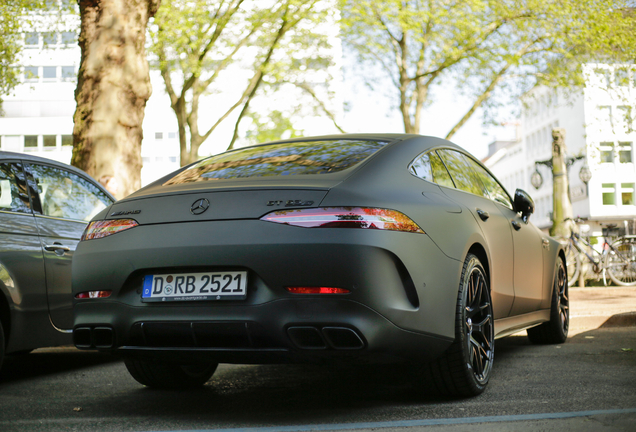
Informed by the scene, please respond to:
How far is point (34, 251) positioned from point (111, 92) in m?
4.43

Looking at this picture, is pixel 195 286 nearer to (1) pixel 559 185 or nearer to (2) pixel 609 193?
(1) pixel 559 185

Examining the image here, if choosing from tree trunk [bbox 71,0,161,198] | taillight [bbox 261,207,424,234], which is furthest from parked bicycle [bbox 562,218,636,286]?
taillight [bbox 261,207,424,234]

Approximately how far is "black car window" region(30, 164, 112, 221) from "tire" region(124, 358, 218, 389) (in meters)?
1.63

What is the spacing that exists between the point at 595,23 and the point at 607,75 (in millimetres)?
3303

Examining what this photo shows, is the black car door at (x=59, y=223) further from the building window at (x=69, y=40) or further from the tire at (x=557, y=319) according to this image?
the building window at (x=69, y=40)

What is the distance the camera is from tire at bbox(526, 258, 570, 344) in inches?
243

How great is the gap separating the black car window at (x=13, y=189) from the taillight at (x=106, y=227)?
1.51 m

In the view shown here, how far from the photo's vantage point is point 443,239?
3.65 metres

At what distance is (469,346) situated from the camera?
3.88 m

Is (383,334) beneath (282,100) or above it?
beneath

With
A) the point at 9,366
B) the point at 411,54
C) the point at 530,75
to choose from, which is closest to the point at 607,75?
the point at 530,75

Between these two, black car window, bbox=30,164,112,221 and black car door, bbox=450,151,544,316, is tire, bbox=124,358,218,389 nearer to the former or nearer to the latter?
black car window, bbox=30,164,112,221

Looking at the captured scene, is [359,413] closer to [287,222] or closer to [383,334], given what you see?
[383,334]

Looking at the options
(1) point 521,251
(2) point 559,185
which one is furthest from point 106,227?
(2) point 559,185
